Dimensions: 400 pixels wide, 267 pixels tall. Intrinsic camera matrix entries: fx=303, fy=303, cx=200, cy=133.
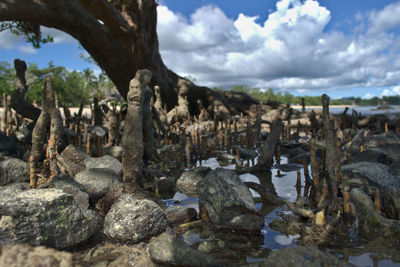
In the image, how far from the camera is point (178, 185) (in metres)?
6.10

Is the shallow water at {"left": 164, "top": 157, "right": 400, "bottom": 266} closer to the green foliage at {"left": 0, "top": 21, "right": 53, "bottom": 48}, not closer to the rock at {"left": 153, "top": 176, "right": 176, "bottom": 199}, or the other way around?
the rock at {"left": 153, "top": 176, "right": 176, "bottom": 199}

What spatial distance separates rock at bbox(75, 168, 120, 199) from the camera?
16.1 ft

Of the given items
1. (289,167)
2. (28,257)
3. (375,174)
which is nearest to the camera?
(28,257)

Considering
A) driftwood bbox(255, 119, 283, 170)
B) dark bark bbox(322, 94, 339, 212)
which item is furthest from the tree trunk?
dark bark bbox(322, 94, 339, 212)

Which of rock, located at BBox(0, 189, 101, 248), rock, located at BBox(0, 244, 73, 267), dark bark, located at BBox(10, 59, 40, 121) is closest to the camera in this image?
rock, located at BBox(0, 244, 73, 267)

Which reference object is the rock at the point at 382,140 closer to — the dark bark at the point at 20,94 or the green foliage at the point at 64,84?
the dark bark at the point at 20,94

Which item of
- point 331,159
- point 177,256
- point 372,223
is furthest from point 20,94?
point 372,223

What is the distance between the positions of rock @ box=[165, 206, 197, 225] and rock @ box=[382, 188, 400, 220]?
2.64 metres

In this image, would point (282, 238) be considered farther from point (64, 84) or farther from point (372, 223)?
point (64, 84)

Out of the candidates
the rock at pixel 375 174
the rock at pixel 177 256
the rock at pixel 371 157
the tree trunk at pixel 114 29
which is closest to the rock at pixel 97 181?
the rock at pixel 177 256

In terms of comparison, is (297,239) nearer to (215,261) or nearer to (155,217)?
(215,261)

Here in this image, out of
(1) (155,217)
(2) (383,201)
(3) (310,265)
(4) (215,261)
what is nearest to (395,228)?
(2) (383,201)

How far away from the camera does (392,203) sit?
405cm

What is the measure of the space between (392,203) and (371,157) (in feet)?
11.1
